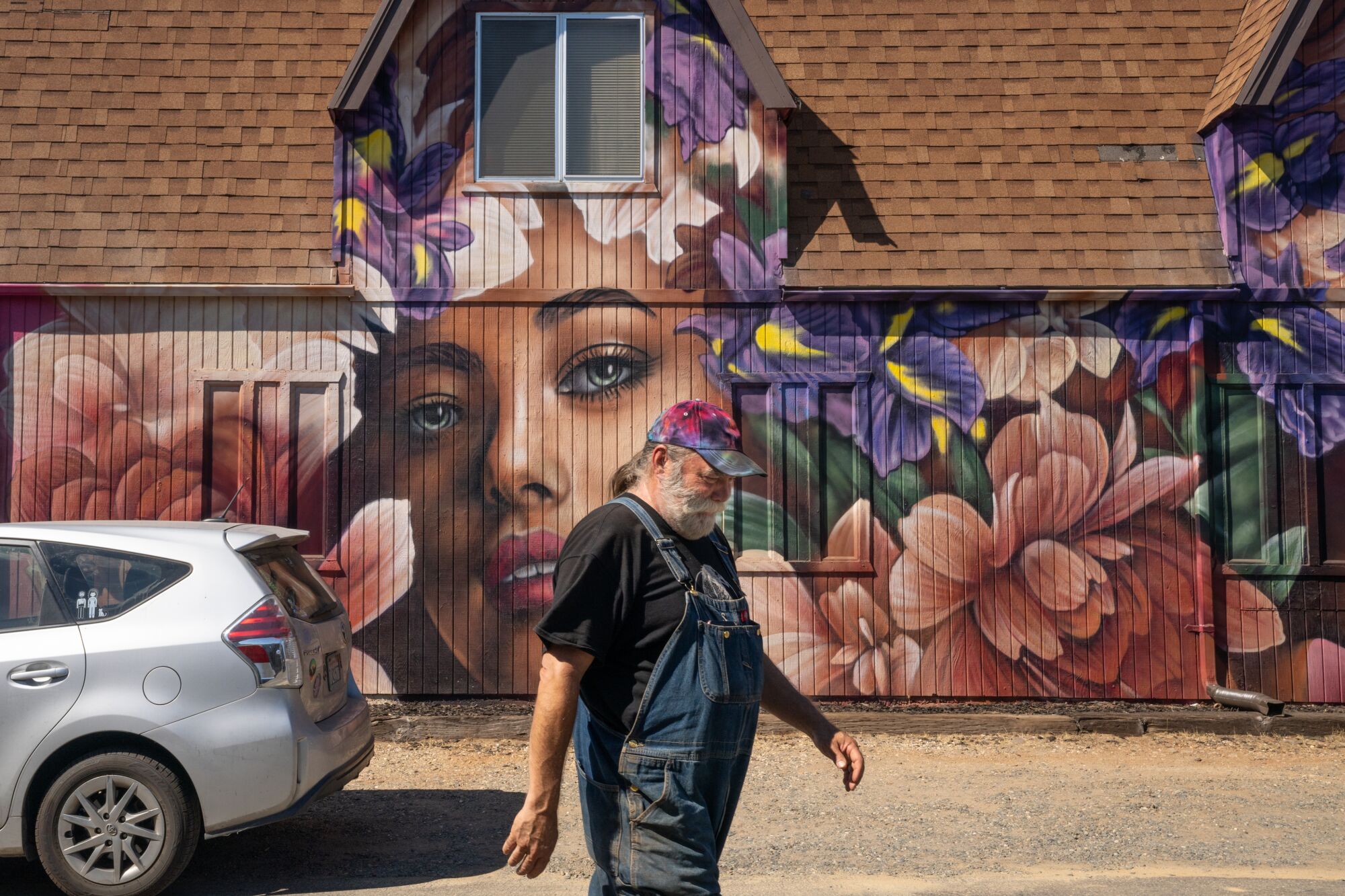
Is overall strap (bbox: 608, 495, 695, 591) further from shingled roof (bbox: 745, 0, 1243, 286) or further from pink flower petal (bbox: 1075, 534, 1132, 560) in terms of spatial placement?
pink flower petal (bbox: 1075, 534, 1132, 560)

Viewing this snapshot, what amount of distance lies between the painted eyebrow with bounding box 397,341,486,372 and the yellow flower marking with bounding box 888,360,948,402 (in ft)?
10.7

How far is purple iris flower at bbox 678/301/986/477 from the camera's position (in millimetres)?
9039

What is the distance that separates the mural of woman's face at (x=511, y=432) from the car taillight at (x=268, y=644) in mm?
3755

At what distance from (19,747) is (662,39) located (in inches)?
273

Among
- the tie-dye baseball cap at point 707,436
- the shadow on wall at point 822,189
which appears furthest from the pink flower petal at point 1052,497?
the tie-dye baseball cap at point 707,436

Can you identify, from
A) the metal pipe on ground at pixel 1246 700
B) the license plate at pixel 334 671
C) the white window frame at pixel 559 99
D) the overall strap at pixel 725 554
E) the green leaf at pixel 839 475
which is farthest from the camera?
the white window frame at pixel 559 99

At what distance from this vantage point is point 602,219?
9.18m

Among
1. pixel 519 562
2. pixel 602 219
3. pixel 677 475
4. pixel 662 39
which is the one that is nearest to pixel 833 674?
pixel 519 562

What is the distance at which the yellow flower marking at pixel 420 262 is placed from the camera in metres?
9.12

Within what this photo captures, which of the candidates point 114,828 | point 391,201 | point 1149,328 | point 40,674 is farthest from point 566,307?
point 114,828

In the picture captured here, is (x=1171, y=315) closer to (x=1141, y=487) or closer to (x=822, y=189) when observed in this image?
(x=1141, y=487)

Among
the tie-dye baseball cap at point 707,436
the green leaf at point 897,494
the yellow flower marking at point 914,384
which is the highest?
the yellow flower marking at point 914,384

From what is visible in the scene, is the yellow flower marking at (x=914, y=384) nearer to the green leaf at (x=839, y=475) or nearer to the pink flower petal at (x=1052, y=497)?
the green leaf at (x=839, y=475)

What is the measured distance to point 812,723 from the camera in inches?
133
